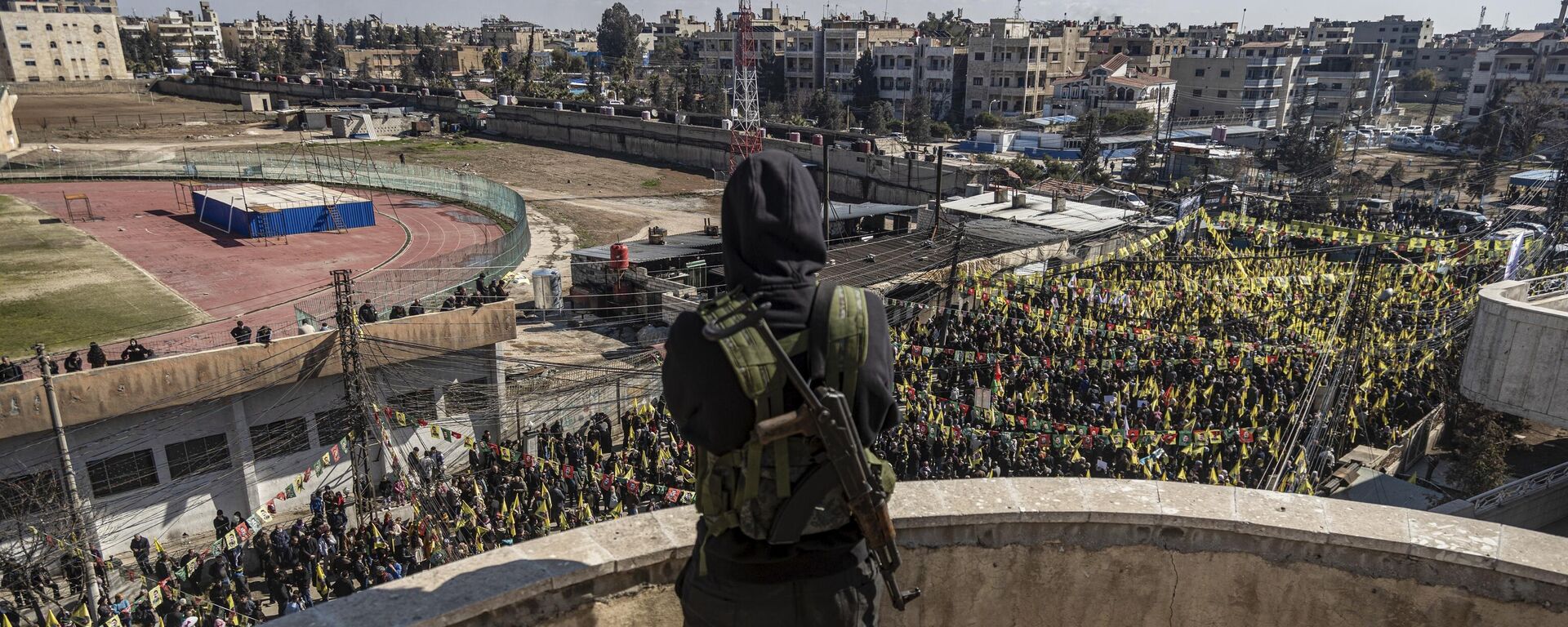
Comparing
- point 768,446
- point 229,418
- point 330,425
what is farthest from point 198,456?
point 768,446

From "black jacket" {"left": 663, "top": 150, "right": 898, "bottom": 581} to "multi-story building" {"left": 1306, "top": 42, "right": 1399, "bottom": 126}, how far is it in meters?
87.7

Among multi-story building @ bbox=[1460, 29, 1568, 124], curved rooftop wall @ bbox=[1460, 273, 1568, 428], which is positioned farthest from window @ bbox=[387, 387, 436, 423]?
multi-story building @ bbox=[1460, 29, 1568, 124]

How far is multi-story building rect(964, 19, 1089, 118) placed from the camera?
69.1 m

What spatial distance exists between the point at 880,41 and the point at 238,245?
6052 cm

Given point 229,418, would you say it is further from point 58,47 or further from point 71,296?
point 58,47

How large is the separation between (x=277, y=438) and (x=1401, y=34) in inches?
4834

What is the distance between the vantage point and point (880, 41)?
264 ft

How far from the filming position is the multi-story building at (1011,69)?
2721 inches

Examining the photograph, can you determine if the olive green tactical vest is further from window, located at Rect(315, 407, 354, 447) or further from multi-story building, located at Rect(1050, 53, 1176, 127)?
multi-story building, located at Rect(1050, 53, 1176, 127)

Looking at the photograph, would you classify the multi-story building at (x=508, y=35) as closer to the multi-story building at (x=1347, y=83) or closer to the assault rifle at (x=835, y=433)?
the multi-story building at (x=1347, y=83)

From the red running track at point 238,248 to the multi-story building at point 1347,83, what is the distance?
7191 centimetres

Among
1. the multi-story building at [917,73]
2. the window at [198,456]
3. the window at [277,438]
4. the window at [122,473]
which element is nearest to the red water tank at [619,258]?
the window at [277,438]

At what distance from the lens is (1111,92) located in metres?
68.1

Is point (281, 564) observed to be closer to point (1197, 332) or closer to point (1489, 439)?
point (1197, 332)
